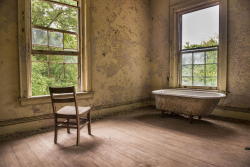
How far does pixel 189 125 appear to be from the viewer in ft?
9.78

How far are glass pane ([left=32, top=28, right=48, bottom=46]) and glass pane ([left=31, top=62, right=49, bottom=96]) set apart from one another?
1.15ft

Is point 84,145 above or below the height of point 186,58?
below

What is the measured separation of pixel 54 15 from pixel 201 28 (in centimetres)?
304

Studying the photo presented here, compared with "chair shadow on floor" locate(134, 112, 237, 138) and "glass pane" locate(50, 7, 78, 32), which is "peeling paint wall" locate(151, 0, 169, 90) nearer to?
"chair shadow on floor" locate(134, 112, 237, 138)

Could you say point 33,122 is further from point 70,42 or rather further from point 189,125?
point 189,125

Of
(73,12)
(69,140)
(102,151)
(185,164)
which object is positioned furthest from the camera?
(73,12)

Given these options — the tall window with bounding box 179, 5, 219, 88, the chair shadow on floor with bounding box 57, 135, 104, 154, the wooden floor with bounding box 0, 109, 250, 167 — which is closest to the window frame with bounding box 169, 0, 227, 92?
the tall window with bounding box 179, 5, 219, 88

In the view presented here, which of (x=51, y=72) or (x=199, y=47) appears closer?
(x=51, y=72)

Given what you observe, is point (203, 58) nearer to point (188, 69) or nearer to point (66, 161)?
point (188, 69)

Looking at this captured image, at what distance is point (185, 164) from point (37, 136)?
2094mm

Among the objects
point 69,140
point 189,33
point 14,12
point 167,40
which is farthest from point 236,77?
point 14,12

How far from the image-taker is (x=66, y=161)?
5.80ft

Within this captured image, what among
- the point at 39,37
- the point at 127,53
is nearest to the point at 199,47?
the point at 127,53

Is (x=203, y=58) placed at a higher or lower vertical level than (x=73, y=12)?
lower
